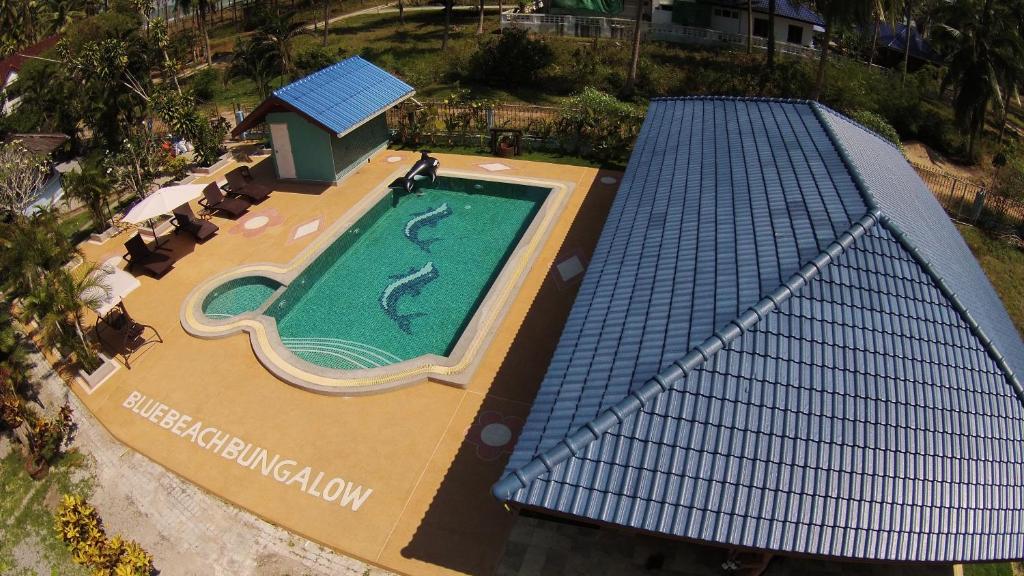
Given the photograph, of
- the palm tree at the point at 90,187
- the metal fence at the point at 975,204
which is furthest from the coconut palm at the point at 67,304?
the metal fence at the point at 975,204

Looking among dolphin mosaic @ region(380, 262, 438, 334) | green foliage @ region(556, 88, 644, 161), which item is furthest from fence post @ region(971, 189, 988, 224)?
dolphin mosaic @ region(380, 262, 438, 334)

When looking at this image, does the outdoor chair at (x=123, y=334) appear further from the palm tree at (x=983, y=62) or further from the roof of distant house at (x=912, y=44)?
the roof of distant house at (x=912, y=44)

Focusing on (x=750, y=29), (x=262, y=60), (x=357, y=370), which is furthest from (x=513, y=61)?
(x=357, y=370)

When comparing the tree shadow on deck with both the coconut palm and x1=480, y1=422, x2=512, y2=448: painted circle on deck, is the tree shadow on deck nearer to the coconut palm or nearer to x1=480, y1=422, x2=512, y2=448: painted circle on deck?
x1=480, y1=422, x2=512, y2=448: painted circle on deck

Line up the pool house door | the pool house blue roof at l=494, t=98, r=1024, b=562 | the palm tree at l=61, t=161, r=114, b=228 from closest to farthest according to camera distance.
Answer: the pool house blue roof at l=494, t=98, r=1024, b=562, the palm tree at l=61, t=161, r=114, b=228, the pool house door

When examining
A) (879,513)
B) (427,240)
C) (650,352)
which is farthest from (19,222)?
(879,513)
